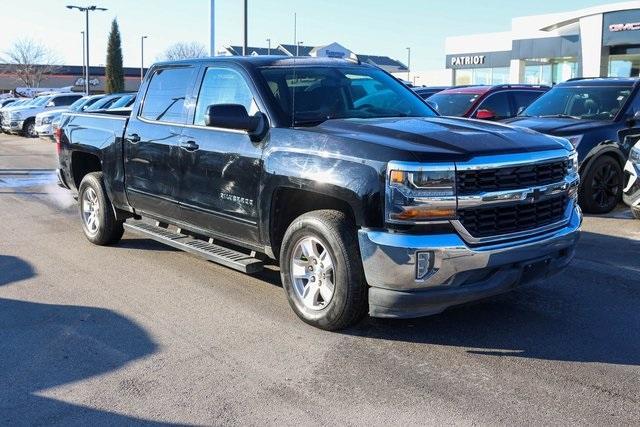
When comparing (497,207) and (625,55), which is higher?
(625,55)

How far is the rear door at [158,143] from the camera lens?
6.11 metres

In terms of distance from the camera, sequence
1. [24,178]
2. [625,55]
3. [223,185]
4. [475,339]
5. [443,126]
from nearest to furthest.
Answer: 1. [475,339]
2. [443,126]
3. [223,185]
4. [24,178]
5. [625,55]

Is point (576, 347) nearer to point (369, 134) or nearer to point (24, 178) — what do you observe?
point (369, 134)

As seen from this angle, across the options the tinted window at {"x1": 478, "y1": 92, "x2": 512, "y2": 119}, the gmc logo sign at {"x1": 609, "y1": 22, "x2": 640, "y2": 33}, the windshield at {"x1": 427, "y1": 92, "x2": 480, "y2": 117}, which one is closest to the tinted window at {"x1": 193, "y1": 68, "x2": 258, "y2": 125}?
the windshield at {"x1": 427, "y1": 92, "x2": 480, "y2": 117}

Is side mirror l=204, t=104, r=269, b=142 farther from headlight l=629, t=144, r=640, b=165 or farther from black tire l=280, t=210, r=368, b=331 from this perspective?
headlight l=629, t=144, r=640, b=165

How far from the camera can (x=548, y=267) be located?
15.4 feet

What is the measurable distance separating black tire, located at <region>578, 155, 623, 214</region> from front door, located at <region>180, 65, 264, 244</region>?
Answer: 5.57 meters

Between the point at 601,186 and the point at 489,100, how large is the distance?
3653 mm

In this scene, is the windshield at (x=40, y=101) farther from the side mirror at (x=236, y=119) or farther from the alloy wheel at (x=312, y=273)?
the alloy wheel at (x=312, y=273)

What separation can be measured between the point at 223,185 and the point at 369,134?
4.73 feet

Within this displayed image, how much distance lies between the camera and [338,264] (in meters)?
→ 4.53

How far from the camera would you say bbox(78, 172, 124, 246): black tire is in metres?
7.34

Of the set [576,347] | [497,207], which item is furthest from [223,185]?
[576,347]

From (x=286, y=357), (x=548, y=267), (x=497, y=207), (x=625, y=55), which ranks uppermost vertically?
(x=625, y=55)
